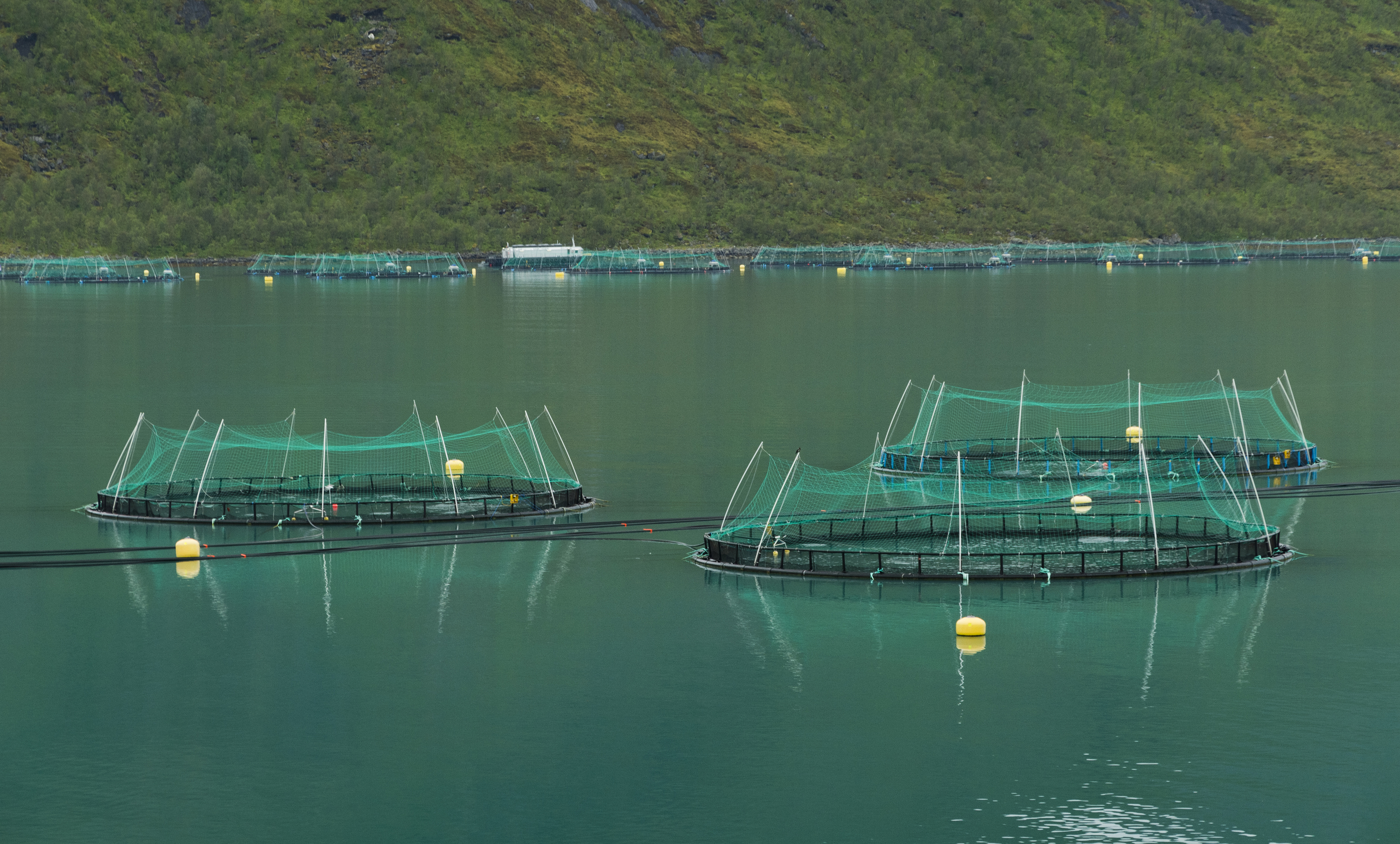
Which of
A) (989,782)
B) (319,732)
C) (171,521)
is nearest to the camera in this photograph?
(989,782)

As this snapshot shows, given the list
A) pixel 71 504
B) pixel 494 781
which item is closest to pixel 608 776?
pixel 494 781

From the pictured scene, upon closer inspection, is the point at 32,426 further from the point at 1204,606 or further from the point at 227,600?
the point at 1204,606

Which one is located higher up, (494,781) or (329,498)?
(329,498)

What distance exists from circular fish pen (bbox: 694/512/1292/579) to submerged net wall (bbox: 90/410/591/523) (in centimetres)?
1002

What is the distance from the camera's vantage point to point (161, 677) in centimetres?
4406

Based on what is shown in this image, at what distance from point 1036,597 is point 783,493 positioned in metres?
8.41

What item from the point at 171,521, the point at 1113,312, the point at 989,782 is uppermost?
the point at 1113,312

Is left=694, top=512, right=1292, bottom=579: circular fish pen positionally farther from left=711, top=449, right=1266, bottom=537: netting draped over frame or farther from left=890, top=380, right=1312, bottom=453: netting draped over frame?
left=890, top=380, right=1312, bottom=453: netting draped over frame

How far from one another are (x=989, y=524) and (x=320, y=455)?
3044cm

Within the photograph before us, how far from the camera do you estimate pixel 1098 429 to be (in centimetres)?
8431

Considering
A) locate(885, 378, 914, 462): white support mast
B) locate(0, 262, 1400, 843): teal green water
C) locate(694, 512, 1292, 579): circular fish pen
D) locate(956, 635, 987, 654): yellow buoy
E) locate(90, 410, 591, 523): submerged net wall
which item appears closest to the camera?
locate(0, 262, 1400, 843): teal green water

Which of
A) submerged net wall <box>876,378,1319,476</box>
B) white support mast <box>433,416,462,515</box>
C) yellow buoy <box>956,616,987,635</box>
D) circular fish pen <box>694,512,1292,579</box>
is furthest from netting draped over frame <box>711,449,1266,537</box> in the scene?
yellow buoy <box>956,616,987,635</box>

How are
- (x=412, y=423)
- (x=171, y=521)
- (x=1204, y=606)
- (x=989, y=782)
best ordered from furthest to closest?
1. (x=412, y=423)
2. (x=171, y=521)
3. (x=1204, y=606)
4. (x=989, y=782)

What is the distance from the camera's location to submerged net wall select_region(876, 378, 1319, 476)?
7069cm
